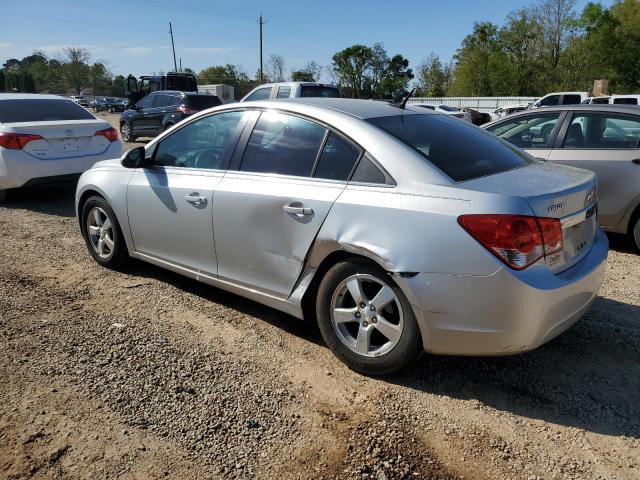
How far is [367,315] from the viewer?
117 inches

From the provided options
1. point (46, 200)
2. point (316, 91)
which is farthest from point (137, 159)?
point (316, 91)

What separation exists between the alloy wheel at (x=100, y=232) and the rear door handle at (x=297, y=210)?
222cm

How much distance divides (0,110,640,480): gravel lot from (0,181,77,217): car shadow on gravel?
3.73 m

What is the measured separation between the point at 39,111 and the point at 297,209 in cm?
637

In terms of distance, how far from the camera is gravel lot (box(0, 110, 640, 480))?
94.3 inches

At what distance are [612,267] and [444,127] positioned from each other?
274cm

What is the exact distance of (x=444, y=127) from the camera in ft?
11.6

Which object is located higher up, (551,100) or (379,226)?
(379,226)

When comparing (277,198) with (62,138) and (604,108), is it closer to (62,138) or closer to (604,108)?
(604,108)

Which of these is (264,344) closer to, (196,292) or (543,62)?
(196,292)

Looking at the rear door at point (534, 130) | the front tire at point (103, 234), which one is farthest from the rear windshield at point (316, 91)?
the front tire at point (103, 234)

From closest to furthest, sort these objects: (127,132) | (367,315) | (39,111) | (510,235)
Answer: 1. (510,235)
2. (367,315)
3. (39,111)
4. (127,132)

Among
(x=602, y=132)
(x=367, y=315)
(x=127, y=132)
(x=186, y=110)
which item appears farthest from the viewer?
(x=127, y=132)

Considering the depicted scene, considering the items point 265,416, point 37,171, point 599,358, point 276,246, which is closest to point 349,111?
point 276,246
